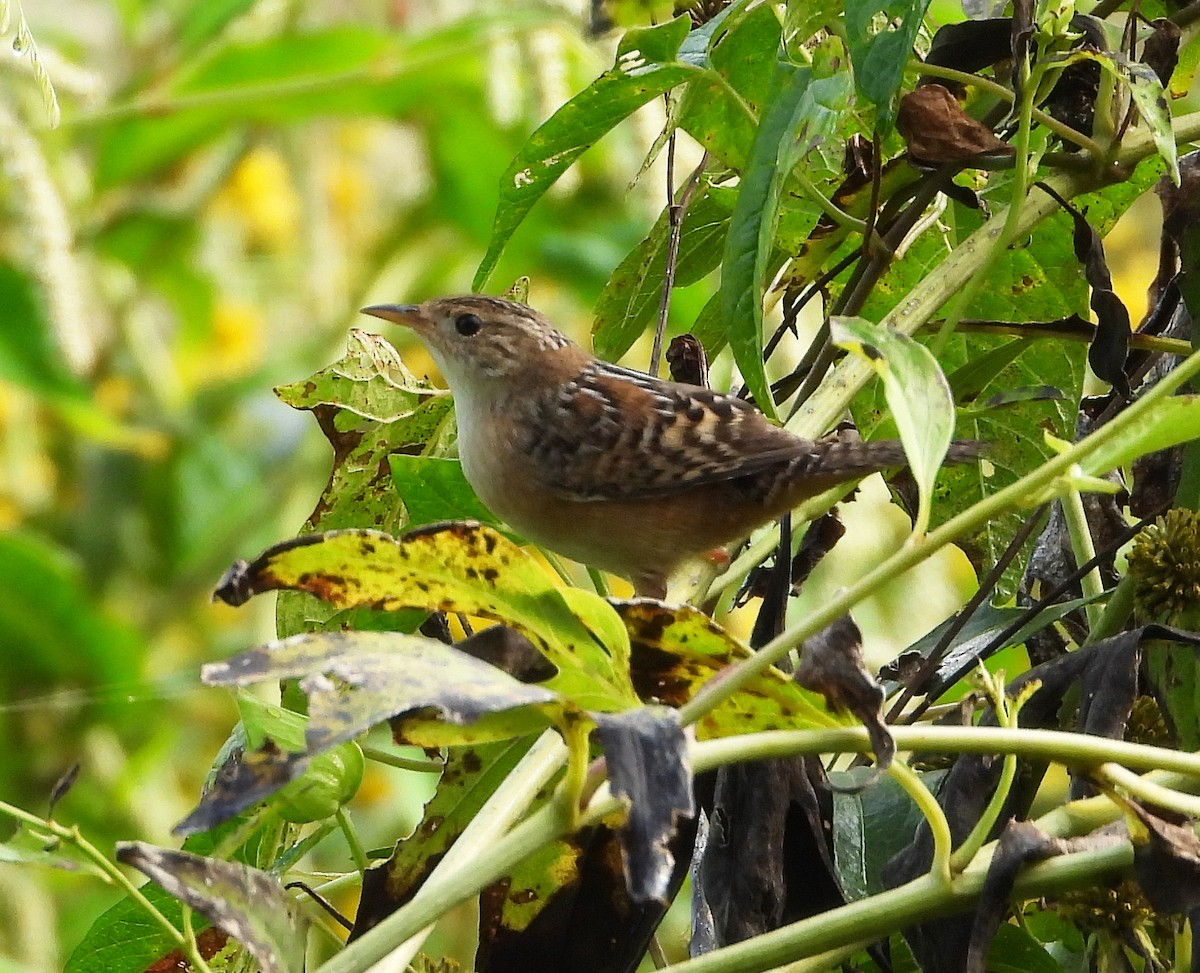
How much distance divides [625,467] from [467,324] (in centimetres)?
60

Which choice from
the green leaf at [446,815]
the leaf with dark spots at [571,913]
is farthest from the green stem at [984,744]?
the green leaf at [446,815]

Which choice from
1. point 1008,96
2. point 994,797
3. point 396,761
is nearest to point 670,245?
point 1008,96

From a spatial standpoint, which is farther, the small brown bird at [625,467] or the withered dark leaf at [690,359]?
the small brown bird at [625,467]

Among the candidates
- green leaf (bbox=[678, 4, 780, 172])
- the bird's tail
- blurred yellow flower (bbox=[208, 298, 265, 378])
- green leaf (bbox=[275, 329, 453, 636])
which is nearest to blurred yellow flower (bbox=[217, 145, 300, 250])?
blurred yellow flower (bbox=[208, 298, 265, 378])

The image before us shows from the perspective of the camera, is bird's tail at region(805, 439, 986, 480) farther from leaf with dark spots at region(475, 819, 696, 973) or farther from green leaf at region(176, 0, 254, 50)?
green leaf at region(176, 0, 254, 50)

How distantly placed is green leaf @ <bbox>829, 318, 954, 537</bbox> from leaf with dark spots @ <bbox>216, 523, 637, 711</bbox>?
25 cm

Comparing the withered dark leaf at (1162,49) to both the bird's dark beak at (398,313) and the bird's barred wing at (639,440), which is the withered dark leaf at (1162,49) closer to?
the bird's barred wing at (639,440)

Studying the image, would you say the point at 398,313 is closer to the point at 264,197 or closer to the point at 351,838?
the point at 351,838

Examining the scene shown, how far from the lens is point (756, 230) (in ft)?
5.03

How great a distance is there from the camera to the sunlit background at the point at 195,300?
4.49 metres

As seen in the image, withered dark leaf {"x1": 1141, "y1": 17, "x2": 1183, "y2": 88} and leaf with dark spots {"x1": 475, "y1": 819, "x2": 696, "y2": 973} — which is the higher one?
withered dark leaf {"x1": 1141, "y1": 17, "x2": 1183, "y2": 88}

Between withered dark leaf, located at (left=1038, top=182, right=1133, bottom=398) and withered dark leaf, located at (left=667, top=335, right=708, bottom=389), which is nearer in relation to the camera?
withered dark leaf, located at (left=1038, top=182, right=1133, bottom=398)

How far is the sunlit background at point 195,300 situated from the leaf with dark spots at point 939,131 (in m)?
2.37

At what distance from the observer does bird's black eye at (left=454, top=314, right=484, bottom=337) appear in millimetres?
3199
